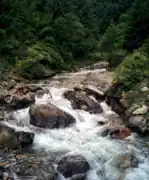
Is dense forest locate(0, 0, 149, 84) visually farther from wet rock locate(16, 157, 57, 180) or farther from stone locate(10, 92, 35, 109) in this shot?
wet rock locate(16, 157, 57, 180)

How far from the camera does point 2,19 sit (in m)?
18.9

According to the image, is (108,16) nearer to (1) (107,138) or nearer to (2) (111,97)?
(2) (111,97)

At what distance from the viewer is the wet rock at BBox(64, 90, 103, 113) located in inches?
509

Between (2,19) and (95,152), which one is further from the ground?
(2,19)

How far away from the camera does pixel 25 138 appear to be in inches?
380

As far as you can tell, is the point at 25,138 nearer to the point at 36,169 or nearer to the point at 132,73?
the point at 36,169

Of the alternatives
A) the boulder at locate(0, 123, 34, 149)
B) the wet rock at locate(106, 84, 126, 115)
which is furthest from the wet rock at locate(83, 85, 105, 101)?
the boulder at locate(0, 123, 34, 149)

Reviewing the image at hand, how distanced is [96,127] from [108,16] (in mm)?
31869

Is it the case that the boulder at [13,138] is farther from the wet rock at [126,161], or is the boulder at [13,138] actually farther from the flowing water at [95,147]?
the wet rock at [126,161]

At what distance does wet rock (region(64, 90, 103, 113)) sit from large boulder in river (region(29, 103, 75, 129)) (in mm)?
1500

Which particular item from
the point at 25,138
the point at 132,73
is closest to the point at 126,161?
the point at 25,138

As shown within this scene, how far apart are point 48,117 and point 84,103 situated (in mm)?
2447

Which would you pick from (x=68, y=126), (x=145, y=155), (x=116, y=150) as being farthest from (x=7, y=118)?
(x=145, y=155)

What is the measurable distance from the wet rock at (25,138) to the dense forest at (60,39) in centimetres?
637
